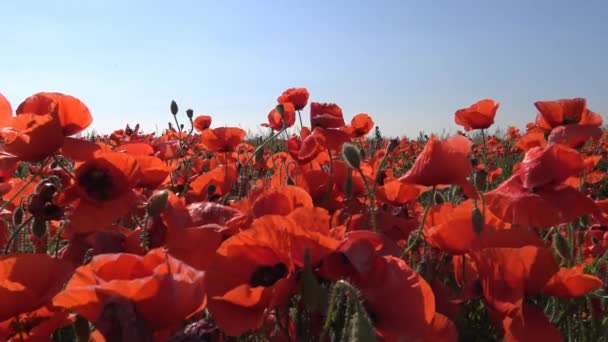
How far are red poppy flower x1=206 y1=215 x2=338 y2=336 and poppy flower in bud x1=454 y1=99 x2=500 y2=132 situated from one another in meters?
2.45

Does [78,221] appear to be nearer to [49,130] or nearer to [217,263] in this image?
[49,130]

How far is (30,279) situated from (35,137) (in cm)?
45

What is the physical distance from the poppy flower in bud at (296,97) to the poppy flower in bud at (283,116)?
0.10 meters

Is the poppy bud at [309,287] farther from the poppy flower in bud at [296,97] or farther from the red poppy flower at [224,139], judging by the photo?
the red poppy flower at [224,139]

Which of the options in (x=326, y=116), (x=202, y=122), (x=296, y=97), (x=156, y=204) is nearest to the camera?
(x=156, y=204)

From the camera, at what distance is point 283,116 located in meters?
2.48

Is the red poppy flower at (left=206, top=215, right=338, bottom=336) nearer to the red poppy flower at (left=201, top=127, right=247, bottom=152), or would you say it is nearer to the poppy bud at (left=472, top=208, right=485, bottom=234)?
the poppy bud at (left=472, top=208, right=485, bottom=234)

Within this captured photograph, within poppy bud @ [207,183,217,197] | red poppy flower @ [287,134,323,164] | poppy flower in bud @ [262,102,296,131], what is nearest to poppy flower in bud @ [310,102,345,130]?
red poppy flower @ [287,134,323,164]

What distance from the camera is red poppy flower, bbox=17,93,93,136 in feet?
4.86

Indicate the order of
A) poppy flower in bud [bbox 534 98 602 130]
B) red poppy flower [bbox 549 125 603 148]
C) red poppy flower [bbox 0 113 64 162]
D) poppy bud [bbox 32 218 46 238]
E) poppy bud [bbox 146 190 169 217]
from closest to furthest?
poppy bud [bbox 146 190 169 217] → red poppy flower [bbox 0 113 64 162] → poppy bud [bbox 32 218 46 238] → red poppy flower [bbox 549 125 603 148] → poppy flower in bud [bbox 534 98 602 130]

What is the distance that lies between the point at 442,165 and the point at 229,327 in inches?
24.0

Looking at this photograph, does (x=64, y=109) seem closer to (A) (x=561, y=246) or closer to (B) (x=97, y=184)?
(B) (x=97, y=184)

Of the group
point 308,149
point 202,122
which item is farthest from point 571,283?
point 202,122

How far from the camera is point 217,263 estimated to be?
2.99ft
